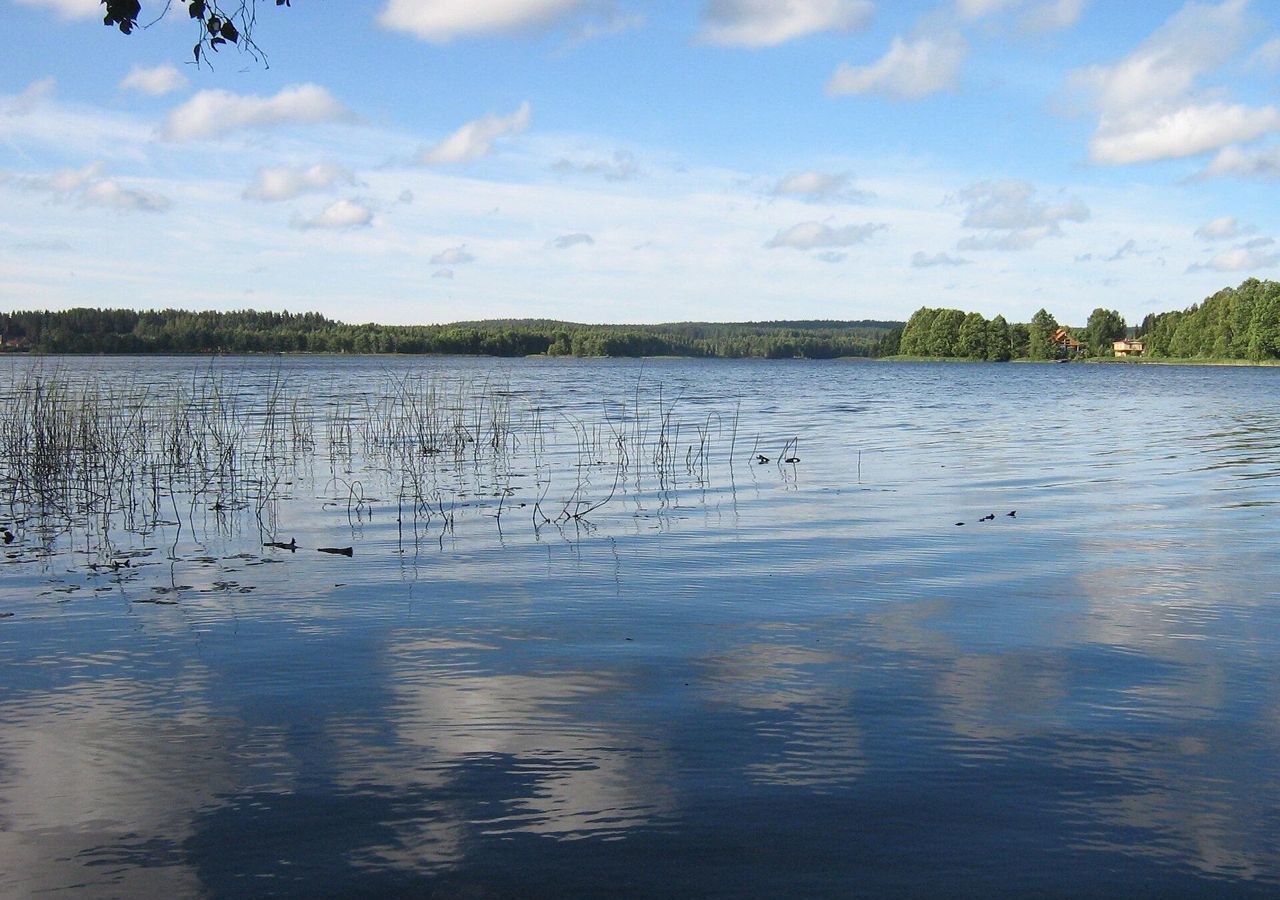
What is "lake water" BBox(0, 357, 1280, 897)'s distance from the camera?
4430 mm

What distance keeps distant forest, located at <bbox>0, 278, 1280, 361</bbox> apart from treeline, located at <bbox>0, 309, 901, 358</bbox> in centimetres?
18

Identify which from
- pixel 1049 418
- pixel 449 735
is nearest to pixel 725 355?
pixel 1049 418

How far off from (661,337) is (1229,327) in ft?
304

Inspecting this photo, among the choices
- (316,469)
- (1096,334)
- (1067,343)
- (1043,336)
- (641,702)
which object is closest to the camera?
(641,702)

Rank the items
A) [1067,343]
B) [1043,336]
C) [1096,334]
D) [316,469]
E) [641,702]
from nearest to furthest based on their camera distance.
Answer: [641,702]
[316,469]
[1043,336]
[1096,334]
[1067,343]

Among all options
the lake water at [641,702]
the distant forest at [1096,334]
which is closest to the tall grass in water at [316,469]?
the lake water at [641,702]

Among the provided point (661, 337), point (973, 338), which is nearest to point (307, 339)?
point (661, 337)

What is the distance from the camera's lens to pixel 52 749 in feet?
18.2

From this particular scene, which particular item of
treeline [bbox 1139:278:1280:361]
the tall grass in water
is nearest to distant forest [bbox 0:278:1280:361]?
treeline [bbox 1139:278:1280:361]

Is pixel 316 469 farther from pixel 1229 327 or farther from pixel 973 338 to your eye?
pixel 973 338

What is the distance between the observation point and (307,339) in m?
150

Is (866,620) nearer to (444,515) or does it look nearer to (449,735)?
(449,735)

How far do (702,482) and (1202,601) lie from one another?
9.58 meters

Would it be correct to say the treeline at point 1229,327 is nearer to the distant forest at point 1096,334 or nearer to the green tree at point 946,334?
the distant forest at point 1096,334
